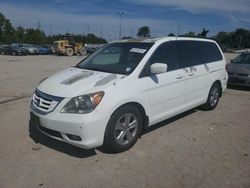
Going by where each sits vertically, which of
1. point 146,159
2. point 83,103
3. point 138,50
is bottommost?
point 146,159

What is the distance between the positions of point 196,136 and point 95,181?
7.70 feet

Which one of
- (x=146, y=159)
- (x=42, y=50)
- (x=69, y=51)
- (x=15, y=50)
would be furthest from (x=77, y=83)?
(x=42, y=50)

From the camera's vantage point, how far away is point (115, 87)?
4328 millimetres

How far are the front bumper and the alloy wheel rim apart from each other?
1.09 feet

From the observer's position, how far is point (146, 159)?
4.37 m

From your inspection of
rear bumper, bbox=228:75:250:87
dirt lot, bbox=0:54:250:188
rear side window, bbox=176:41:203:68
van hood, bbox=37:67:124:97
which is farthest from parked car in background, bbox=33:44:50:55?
van hood, bbox=37:67:124:97

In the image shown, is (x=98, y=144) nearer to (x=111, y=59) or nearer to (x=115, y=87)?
(x=115, y=87)

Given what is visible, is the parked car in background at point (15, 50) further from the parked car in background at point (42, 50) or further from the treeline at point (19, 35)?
the treeline at point (19, 35)

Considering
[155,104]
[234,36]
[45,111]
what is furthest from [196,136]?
[234,36]

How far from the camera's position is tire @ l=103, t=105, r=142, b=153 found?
4.29 m

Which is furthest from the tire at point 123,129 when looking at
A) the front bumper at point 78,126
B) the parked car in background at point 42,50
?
the parked car in background at point 42,50

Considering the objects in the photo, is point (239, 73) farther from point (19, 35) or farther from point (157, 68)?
point (19, 35)

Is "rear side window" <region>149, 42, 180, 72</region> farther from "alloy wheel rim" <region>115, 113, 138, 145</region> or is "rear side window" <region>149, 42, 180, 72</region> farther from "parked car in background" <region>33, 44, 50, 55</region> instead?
"parked car in background" <region>33, 44, 50, 55</region>

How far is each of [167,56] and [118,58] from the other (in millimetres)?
905
